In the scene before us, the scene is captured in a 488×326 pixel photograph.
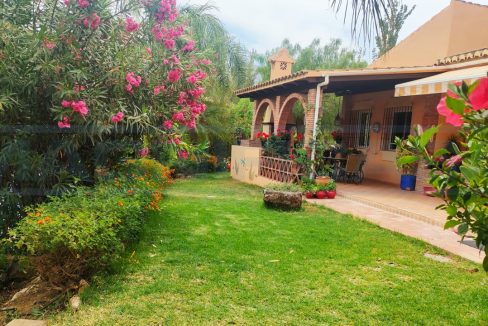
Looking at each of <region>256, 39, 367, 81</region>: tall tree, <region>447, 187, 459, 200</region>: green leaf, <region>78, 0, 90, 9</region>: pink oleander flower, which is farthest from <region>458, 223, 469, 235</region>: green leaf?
<region>256, 39, 367, 81</region>: tall tree

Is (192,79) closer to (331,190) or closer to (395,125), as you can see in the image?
(331,190)

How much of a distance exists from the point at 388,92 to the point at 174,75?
1125 cm

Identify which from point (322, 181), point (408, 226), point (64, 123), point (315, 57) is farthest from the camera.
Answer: point (315, 57)

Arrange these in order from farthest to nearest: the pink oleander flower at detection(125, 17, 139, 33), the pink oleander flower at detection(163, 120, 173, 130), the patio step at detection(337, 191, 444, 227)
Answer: the patio step at detection(337, 191, 444, 227) → the pink oleander flower at detection(163, 120, 173, 130) → the pink oleander flower at detection(125, 17, 139, 33)

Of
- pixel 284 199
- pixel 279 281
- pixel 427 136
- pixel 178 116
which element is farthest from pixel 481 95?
pixel 284 199

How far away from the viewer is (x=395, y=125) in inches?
569

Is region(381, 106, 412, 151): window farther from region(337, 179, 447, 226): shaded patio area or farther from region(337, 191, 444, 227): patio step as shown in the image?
region(337, 191, 444, 227): patio step

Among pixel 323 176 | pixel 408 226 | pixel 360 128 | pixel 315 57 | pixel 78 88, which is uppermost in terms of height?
pixel 315 57

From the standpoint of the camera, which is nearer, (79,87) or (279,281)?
(279,281)

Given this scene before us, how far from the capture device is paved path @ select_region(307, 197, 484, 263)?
630 cm

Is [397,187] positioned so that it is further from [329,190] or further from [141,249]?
[141,249]

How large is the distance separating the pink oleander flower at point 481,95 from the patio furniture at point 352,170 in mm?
12518

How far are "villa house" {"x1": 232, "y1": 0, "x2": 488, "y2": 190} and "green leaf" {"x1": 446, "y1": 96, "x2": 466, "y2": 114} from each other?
29.3 ft

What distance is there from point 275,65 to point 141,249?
1594 cm
